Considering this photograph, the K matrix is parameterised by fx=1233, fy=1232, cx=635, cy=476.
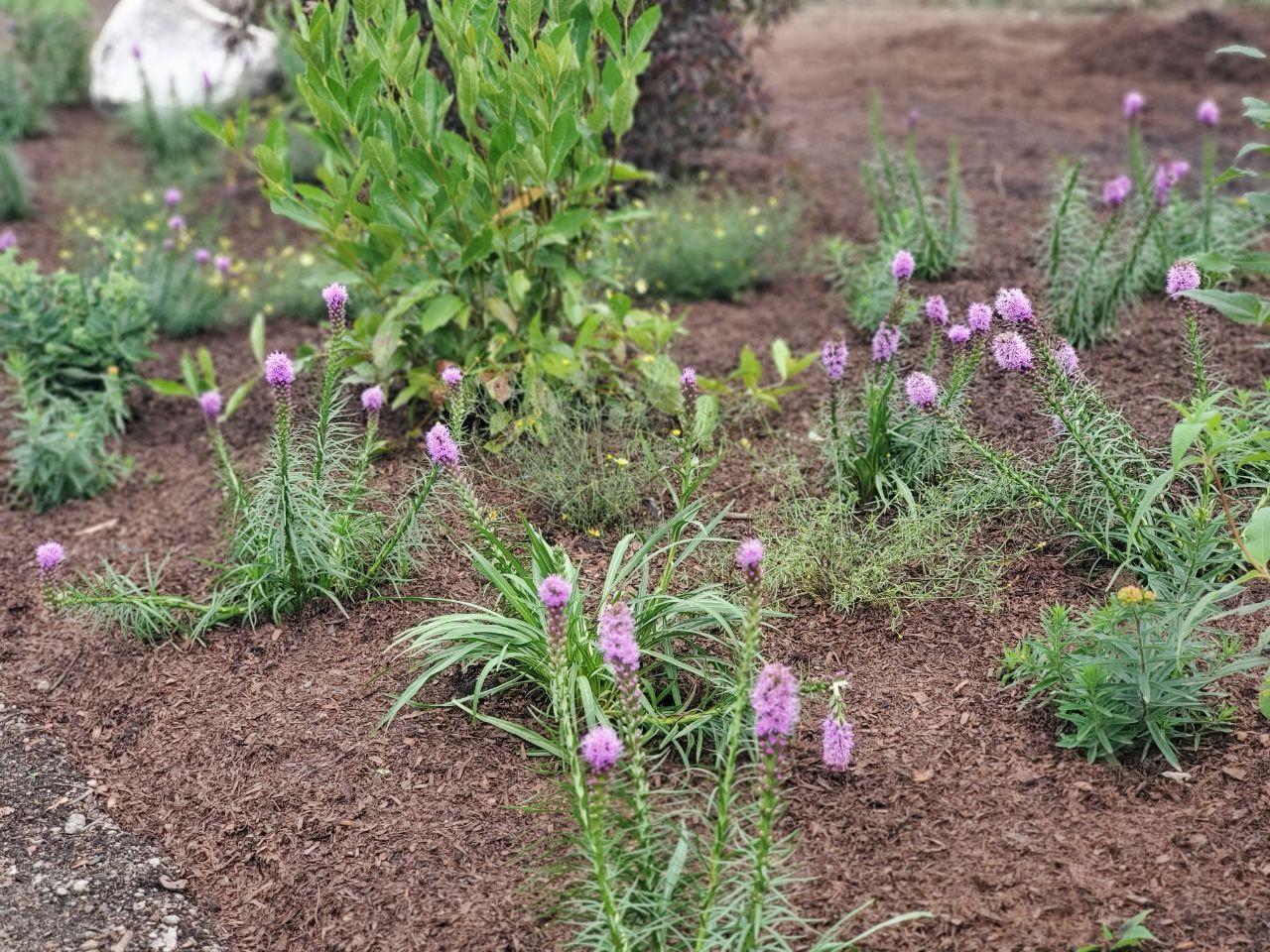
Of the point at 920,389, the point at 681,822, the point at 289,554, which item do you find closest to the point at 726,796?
the point at 681,822

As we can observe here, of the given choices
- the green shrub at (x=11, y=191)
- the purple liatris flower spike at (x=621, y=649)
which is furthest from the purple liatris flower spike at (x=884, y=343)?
the green shrub at (x=11, y=191)

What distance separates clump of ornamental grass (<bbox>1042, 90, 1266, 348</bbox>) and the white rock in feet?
20.2

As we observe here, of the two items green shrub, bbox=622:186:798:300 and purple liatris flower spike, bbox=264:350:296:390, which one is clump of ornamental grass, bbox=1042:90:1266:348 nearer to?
green shrub, bbox=622:186:798:300

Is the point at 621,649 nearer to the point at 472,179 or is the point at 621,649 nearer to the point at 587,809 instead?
the point at 587,809

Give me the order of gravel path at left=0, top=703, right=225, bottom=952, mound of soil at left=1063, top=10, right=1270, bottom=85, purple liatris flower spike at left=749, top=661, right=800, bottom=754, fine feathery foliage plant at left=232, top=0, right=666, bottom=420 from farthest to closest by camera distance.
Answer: mound of soil at left=1063, top=10, right=1270, bottom=85 → fine feathery foliage plant at left=232, top=0, right=666, bottom=420 → gravel path at left=0, top=703, right=225, bottom=952 → purple liatris flower spike at left=749, top=661, right=800, bottom=754

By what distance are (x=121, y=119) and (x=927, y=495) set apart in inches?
291

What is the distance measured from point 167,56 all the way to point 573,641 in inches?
315

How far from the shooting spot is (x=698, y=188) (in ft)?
21.9

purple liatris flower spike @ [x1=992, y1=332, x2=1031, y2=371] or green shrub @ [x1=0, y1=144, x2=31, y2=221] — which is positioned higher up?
purple liatris flower spike @ [x1=992, y1=332, x2=1031, y2=371]

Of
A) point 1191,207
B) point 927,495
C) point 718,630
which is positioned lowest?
point 718,630

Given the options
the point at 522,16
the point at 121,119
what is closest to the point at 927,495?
the point at 522,16

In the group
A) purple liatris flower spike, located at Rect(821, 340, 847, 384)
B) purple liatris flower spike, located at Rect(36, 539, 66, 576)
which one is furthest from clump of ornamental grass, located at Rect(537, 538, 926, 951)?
purple liatris flower spike, located at Rect(36, 539, 66, 576)

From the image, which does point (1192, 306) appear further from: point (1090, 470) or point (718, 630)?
point (718, 630)

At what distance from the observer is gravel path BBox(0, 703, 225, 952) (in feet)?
8.48
